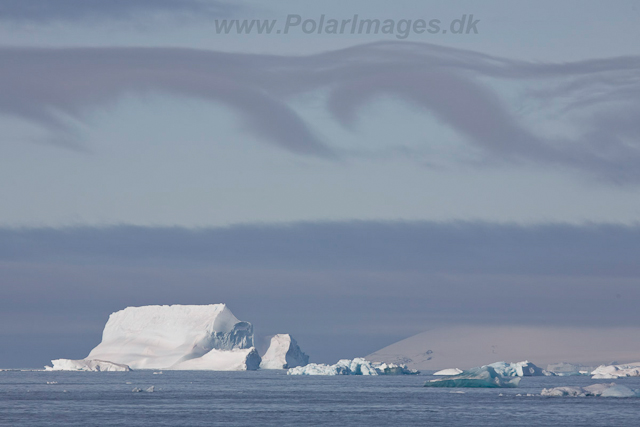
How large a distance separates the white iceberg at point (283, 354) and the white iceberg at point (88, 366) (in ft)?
92.0

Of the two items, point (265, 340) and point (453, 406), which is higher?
point (265, 340)

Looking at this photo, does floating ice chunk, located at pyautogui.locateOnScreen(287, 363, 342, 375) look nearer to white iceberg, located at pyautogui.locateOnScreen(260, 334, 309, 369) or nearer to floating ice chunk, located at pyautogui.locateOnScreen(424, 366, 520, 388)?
white iceberg, located at pyautogui.locateOnScreen(260, 334, 309, 369)

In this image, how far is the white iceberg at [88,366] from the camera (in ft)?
589

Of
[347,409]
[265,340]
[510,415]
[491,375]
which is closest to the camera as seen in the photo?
[510,415]

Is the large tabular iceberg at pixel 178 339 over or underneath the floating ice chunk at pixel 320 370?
over

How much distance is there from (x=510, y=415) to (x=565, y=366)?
483 ft

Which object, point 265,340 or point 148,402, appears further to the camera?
point 265,340

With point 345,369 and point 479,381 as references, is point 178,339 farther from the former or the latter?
point 479,381

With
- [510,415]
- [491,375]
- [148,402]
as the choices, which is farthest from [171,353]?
[510,415]

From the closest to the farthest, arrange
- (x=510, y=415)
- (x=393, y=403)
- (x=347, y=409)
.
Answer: (x=510, y=415) → (x=347, y=409) → (x=393, y=403)

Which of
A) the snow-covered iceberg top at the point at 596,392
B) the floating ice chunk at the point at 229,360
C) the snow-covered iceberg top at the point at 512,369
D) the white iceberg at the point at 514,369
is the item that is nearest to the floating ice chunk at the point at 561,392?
the snow-covered iceberg top at the point at 596,392

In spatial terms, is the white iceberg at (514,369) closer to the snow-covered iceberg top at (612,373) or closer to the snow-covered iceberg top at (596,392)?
the snow-covered iceberg top at (612,373)

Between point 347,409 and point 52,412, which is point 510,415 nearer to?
point 347,409

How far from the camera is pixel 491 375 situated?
93375 mm
